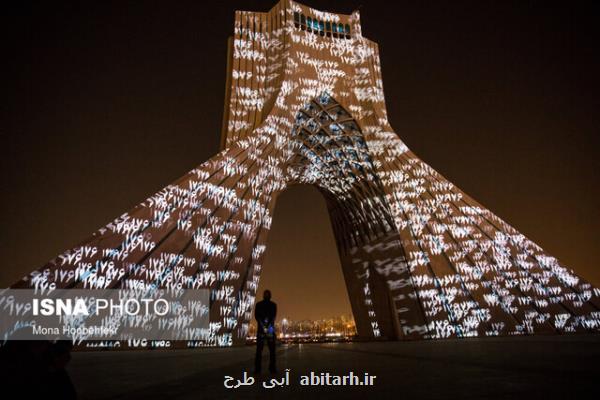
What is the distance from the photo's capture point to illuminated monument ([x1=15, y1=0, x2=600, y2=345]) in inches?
435

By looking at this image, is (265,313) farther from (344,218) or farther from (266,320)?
(344,218)

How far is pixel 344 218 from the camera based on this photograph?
23.3 meters

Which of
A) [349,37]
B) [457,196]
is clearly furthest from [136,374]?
[349,37]

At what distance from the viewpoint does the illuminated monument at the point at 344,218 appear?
11047 mm

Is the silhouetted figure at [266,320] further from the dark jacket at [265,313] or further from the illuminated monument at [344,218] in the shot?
the illuminated monument at [344,218]

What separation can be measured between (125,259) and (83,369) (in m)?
5.38

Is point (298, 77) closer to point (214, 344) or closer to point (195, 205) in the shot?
point (195, 205)

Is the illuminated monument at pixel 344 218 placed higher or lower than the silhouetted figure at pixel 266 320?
higher

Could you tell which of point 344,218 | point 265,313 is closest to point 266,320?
point 265,313

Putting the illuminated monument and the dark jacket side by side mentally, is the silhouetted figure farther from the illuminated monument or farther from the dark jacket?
the illuminated monument

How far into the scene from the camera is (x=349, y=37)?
Answer: 20.0m

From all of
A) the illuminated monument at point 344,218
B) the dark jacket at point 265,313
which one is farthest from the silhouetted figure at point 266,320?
the illuminated monument at point 344,218

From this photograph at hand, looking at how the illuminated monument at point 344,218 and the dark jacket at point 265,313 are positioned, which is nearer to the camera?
the dark jacket at point 265,313

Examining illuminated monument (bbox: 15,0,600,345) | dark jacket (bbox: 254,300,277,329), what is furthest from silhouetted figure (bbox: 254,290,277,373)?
illuminated monument (bbox: 15,0,600,345)
